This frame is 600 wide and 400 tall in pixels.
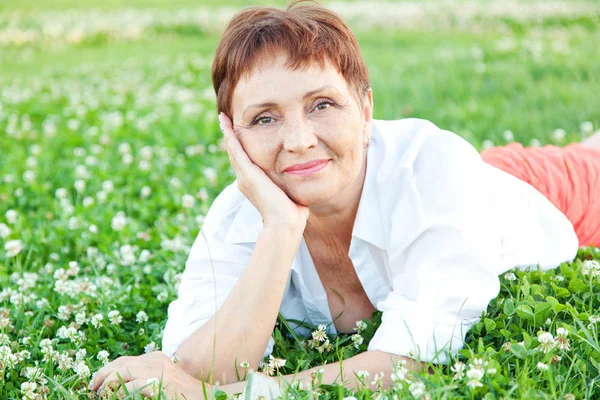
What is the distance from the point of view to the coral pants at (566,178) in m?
4.46

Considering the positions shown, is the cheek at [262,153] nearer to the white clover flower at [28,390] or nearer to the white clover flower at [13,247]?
the white clover flower at [28,390]

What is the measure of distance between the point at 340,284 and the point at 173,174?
3.12 meters

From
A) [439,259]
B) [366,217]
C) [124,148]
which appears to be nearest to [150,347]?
[366,217]

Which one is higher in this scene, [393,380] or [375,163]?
[375,163]

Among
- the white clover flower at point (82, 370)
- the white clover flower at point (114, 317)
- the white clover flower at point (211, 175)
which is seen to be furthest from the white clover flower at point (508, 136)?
the white clover flower at point (82, 370)

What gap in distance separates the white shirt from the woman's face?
0.85 feet

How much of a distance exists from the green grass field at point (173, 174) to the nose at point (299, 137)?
0.86 m

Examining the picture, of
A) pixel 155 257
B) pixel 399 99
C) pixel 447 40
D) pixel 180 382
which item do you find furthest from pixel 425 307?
pixel 447 40

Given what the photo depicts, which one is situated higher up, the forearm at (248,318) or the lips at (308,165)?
the lips at (308,165)

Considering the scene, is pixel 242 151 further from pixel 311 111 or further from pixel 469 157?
pixel 469 157

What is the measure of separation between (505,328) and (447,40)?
32.4ft

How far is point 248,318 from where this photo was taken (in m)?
3.08

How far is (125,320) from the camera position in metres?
3.86

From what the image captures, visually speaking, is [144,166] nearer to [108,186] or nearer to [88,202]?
[108,186]
